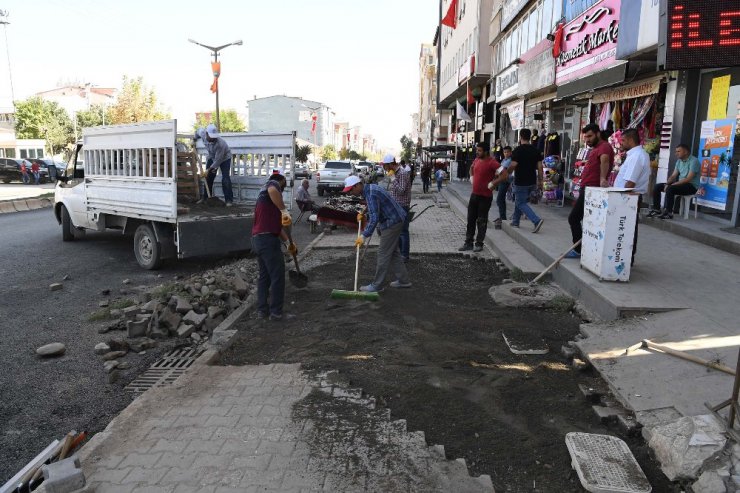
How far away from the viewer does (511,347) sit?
4625mm

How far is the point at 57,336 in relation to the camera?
5574 mm

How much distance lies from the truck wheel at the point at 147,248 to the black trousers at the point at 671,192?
29.2 ft

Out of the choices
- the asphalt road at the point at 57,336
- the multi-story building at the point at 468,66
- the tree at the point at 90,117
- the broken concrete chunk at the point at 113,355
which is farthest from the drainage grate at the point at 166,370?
the tree at the point at 90,117

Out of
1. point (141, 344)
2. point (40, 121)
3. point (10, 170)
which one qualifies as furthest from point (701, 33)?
point (40, 121)

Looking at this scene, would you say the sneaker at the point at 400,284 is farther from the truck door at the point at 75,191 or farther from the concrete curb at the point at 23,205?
the concrete curb at the point at 23,205

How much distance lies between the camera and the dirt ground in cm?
304

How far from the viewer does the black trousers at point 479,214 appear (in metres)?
8.66

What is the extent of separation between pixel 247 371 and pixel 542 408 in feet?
7.73

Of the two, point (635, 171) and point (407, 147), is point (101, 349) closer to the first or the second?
point (635, 171)

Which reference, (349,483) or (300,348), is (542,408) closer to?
(349,483)

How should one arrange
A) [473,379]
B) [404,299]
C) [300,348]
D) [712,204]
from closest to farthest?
[473,379], [300,348], [404,299], [712,204]

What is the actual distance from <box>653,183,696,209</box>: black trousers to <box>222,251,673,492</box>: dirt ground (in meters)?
4.46

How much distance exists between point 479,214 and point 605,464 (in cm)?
640

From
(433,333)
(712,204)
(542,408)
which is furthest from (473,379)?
(712,204)
